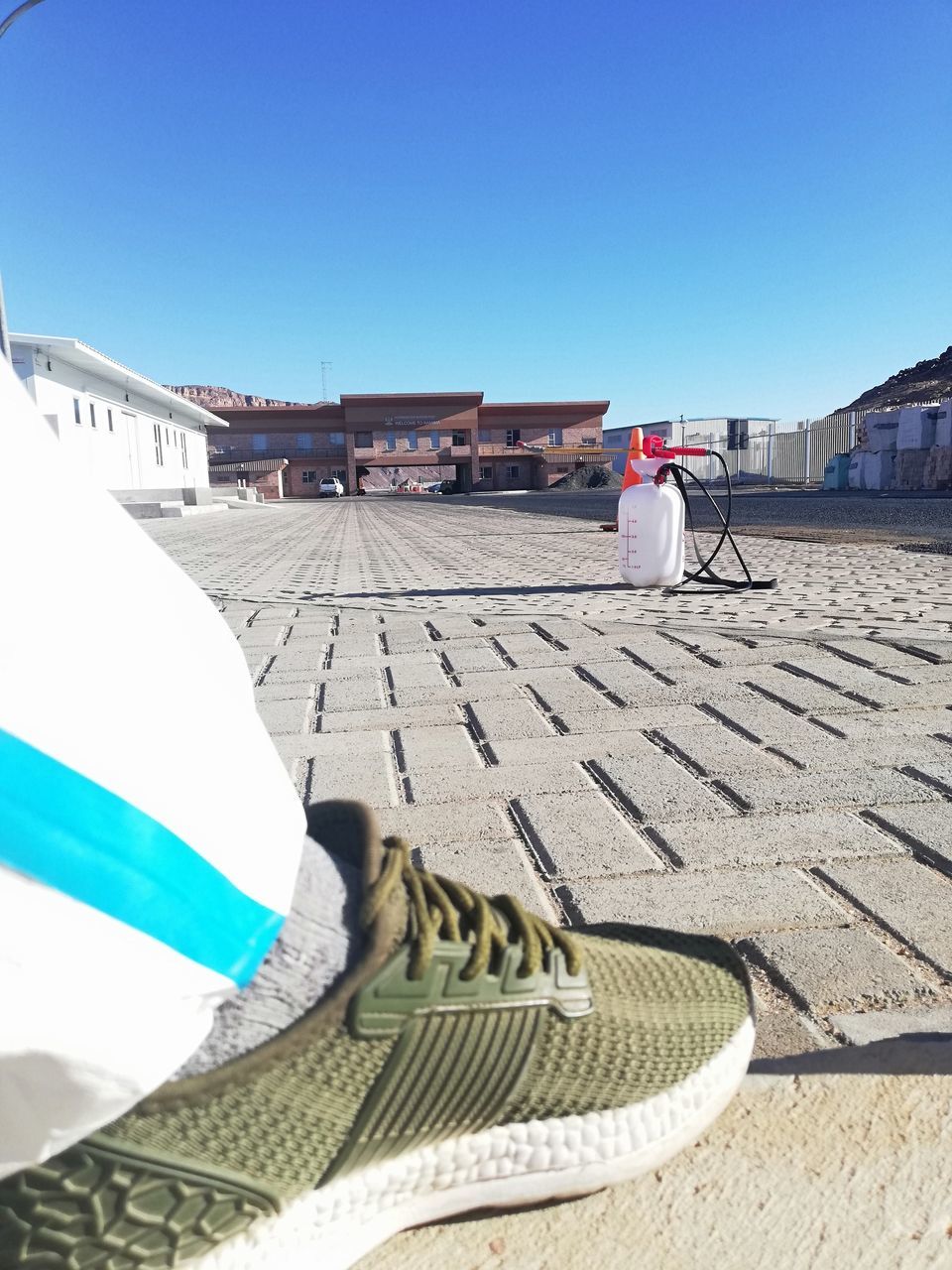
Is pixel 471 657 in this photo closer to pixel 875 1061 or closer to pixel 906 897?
pixel 906 897

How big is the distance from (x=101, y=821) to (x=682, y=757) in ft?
6.58

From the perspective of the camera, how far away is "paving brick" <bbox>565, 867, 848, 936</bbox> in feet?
5.27

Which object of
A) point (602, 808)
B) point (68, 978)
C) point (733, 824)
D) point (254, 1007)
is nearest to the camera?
point (68, 978)

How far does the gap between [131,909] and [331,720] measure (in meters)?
2.28

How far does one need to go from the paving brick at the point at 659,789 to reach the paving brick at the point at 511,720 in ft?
0.97

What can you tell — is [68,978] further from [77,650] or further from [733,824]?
[733,824]

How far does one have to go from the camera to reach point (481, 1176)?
994mm

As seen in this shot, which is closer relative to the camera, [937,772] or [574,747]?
[937,772]

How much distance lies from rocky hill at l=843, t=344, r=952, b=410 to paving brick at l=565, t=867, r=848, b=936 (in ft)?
212

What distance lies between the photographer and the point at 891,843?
6.26 feet

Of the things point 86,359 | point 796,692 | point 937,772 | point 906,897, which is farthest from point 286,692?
point 86,359

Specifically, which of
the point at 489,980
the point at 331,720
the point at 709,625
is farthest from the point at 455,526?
the point at 489,980

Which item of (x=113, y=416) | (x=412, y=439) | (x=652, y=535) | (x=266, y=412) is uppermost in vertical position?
(x=266, y=412)

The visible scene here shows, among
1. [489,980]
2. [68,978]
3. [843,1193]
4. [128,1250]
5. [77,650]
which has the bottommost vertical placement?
[843,1193]
